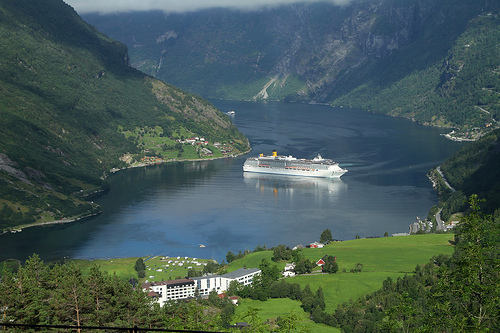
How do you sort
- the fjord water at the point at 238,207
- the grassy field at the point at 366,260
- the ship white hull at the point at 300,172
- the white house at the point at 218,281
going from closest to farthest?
the grassy field at the point at 366,260, the white house at the point at 218,281, the fjord water at the point at 238,207, the ship white hull at the point at 300,172

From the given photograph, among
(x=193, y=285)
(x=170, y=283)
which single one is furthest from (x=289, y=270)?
(x=170, y=283)

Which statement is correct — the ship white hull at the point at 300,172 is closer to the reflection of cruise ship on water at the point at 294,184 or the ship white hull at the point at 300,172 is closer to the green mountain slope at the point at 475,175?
the reflection of cruise ship on water at the point at 294,184

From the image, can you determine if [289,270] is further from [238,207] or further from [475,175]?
[475,175]

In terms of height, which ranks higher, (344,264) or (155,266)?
(344,264)

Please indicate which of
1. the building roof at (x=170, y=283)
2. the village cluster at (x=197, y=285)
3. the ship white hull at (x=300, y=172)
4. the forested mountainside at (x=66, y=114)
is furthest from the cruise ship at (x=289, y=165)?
the building roof at (x=170, y=283)

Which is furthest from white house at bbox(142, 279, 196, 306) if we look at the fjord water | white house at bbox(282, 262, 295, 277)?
the fjord water

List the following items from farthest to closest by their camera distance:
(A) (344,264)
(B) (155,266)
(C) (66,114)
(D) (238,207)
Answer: (C) (66,114) < (D) (238,207) < (B) (155,266) < (A) (344,264)

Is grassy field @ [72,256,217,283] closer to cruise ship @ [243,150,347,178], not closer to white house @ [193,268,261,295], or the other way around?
white house @ [193,268,261,295]
